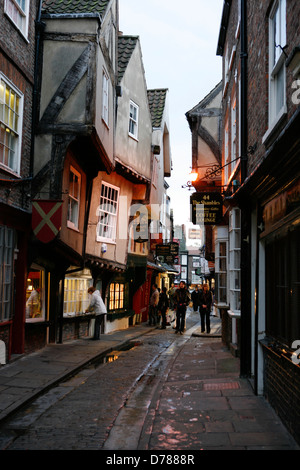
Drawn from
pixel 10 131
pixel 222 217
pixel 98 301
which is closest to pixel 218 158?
pixel 222 217

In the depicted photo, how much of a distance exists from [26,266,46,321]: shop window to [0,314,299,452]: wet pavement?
96 cm

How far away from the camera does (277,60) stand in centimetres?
709

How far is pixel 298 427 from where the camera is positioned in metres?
5.27

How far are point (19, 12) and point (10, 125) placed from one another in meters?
2.69

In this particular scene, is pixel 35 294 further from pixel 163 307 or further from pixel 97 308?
pixel 163 307

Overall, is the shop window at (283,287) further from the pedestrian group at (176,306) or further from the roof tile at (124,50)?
the roof tile at (124,50)

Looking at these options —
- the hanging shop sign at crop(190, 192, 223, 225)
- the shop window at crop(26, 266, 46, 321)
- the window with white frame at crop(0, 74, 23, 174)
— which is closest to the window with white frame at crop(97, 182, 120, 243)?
the shop window at crop(26, 266, 46, 321)

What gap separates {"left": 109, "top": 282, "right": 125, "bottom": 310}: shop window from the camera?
20.1 m

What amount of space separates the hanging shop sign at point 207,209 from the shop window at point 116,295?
7470 mm

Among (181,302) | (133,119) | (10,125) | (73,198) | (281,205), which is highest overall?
(133,119)

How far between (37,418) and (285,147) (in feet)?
15.9

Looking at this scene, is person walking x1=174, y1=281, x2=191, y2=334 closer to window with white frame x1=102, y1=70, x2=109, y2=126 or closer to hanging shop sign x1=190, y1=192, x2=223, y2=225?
hanging shop sign x1=190, y1=192, x2=223, y2=225

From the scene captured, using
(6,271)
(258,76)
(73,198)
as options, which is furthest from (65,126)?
(258,76)

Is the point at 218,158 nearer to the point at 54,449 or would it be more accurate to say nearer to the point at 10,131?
the point at 10,131
